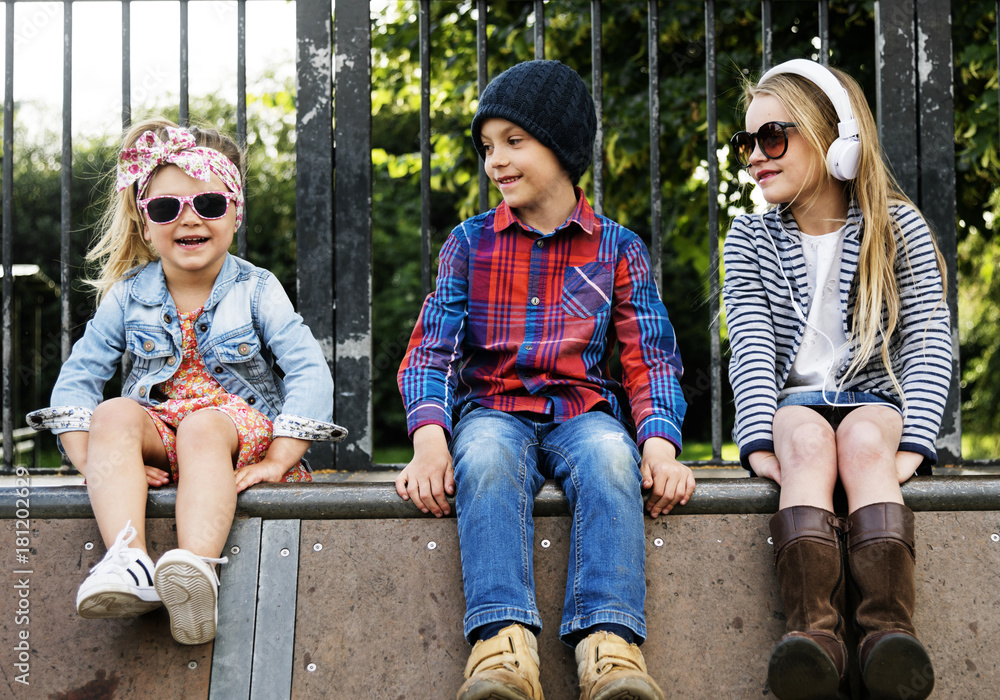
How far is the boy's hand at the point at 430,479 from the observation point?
2.12 meters

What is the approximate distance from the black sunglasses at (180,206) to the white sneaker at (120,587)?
838 millimetres

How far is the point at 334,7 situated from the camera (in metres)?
2.96

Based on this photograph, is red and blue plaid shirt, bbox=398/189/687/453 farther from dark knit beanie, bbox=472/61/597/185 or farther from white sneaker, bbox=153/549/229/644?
white sneaker, bbox=153/549/229/644

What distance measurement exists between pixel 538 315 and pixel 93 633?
130cm

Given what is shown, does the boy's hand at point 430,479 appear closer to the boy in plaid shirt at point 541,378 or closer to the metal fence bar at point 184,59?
the boy in plaid shirt at point 541,378

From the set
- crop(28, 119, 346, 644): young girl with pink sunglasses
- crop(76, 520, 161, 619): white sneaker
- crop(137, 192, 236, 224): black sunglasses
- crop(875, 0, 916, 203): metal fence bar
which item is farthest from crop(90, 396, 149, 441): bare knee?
crop(875, 0, 916, 203): metal fence bar

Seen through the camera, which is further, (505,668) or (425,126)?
(425,126)

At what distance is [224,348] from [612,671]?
131 cm

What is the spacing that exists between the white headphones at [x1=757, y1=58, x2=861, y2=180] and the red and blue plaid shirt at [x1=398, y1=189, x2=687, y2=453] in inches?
22.0

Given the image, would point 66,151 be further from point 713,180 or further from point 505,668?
point 505,668

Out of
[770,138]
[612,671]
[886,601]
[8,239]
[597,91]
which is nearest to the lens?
[612,671]

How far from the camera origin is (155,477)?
219 cm

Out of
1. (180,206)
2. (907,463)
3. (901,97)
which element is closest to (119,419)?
(180,206)

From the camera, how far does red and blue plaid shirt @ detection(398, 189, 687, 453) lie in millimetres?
2322
